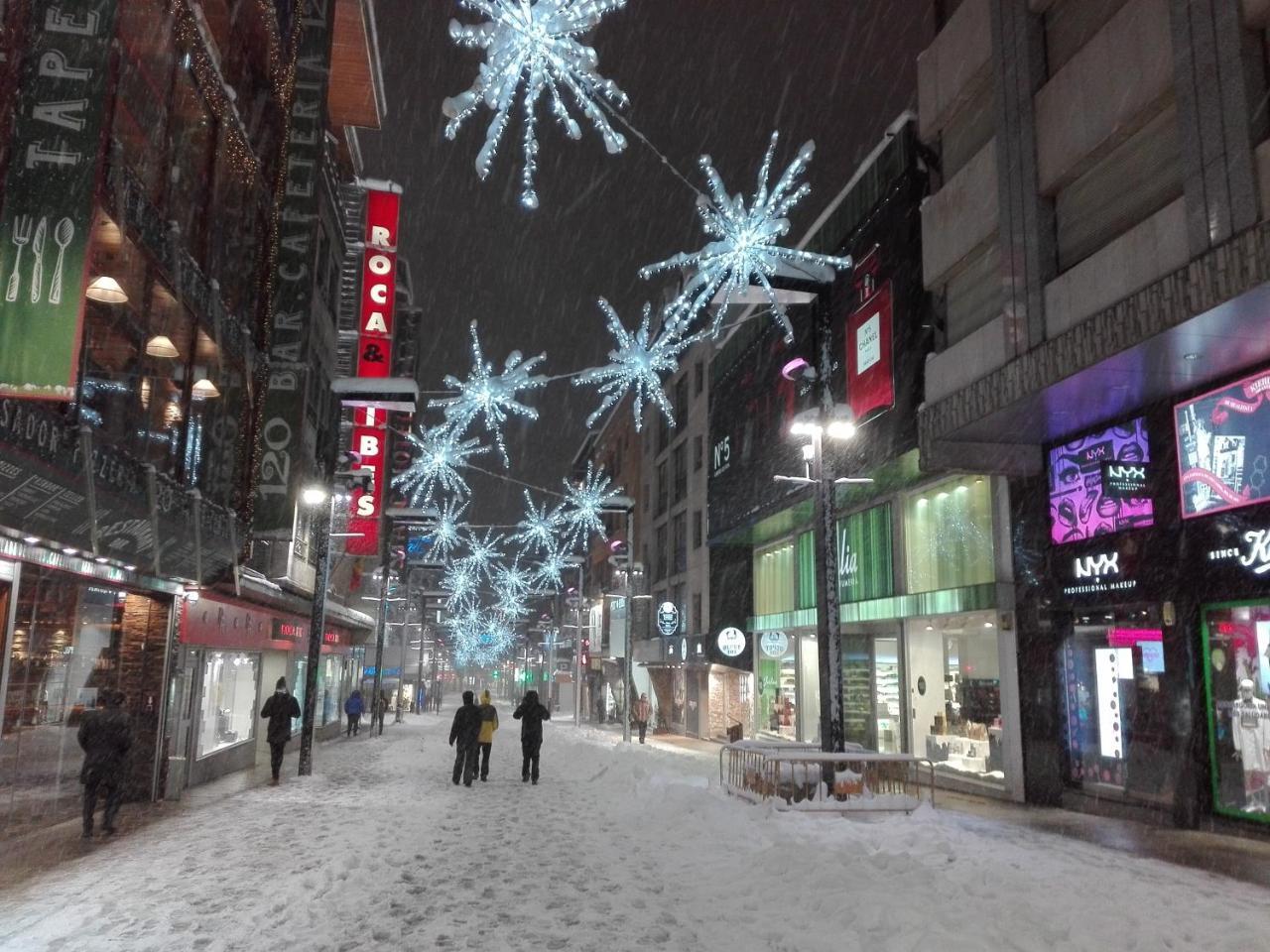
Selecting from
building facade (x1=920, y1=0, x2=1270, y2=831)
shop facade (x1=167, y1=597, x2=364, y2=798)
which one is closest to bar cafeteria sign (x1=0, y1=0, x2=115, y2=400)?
shop facade (x1=167, y1=597, x2=364, y2=798)

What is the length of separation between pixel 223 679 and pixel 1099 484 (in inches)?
690

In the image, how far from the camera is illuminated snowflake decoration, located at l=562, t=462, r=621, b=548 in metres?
38.4

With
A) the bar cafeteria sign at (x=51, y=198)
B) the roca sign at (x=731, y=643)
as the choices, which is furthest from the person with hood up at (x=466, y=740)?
the roca sign at (x=731, y=643)

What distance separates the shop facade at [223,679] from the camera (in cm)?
1659

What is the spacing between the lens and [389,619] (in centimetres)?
7081

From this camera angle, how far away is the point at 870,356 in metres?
21.5

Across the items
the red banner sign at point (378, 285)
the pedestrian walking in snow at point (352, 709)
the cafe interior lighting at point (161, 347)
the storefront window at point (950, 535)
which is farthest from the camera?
the pedestrian walking in snow at point (352, 709)

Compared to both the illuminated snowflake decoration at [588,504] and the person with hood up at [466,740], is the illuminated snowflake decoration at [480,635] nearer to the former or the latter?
the illuminated snowflake decoration at [588,504]

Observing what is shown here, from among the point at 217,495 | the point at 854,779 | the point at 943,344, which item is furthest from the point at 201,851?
the point at 943,344

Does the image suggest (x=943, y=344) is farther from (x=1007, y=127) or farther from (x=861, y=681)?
(x=861, y=681)

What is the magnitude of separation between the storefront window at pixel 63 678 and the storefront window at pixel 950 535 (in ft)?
49.2

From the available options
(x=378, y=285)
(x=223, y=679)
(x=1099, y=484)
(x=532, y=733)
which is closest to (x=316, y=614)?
(x=223, y=679)

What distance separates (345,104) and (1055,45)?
21578 mm

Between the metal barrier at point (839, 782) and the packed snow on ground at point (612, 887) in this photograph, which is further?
the metal barrier at point (839, 782)
